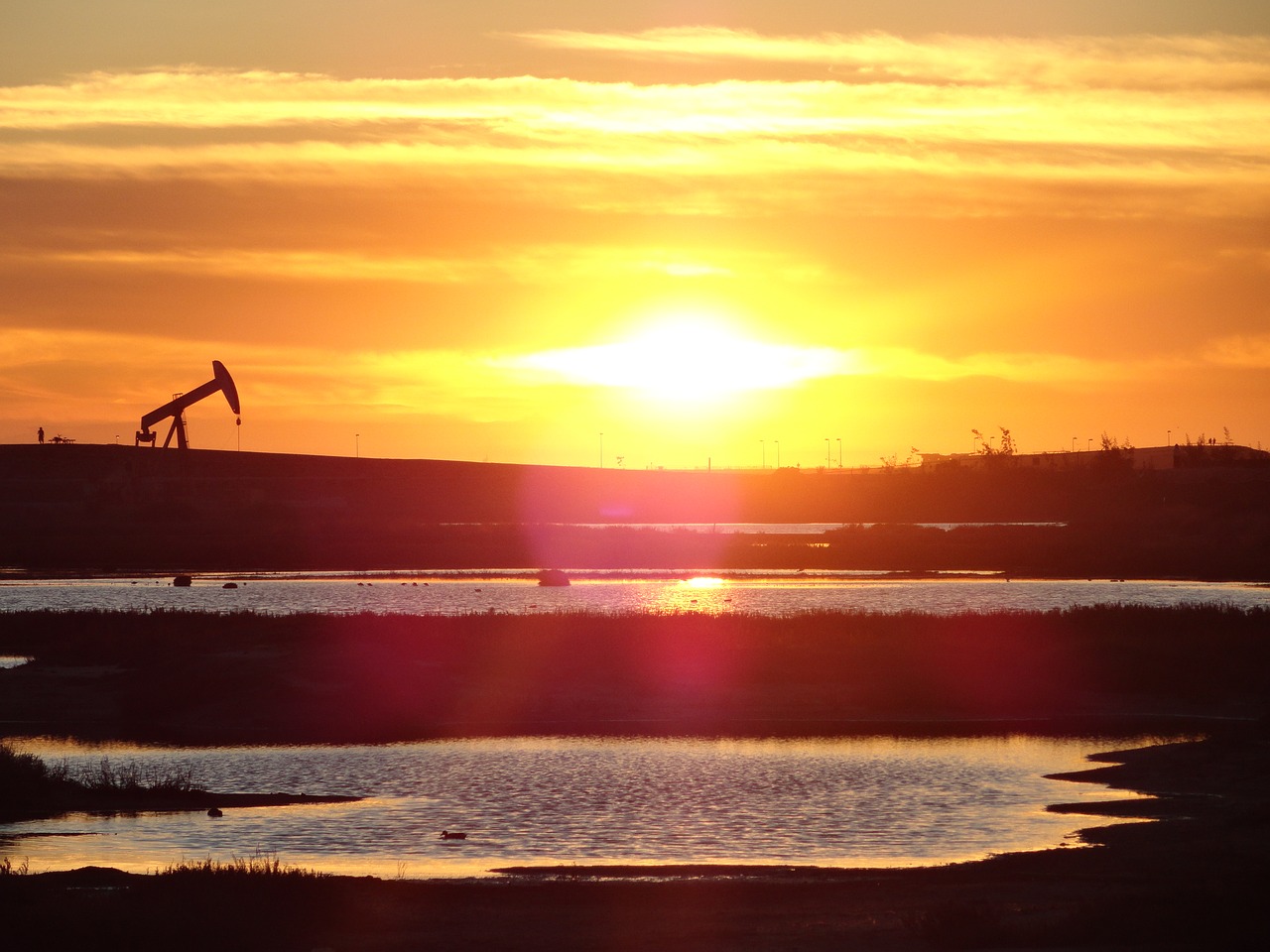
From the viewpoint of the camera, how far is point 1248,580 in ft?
266

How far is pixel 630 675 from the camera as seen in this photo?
37844mm

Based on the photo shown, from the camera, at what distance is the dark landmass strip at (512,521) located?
323 feet

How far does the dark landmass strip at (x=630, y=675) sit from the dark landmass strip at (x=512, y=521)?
1889 inches

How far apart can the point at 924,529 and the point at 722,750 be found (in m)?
→ 106

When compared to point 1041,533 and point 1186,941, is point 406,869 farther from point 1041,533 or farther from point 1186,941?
point 1041,533

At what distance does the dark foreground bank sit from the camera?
48.8 ft

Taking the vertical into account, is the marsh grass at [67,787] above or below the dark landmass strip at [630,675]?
below

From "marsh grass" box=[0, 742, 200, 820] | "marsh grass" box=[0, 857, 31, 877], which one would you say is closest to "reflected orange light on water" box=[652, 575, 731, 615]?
"marsh grass" box=[0, 742, 200, 820]

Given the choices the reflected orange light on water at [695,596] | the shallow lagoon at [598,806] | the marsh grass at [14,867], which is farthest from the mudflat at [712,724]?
the reflected orange light on water at [695,596]

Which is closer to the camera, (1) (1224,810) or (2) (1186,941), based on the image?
(2) (1186,941)

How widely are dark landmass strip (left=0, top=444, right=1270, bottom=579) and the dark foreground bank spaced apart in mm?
71561

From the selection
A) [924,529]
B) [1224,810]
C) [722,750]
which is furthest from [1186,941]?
[924,529]

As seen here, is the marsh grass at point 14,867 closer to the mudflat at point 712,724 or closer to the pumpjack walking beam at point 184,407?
the mudflat at point 712,724

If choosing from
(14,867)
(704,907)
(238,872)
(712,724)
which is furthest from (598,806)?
(712,724)
